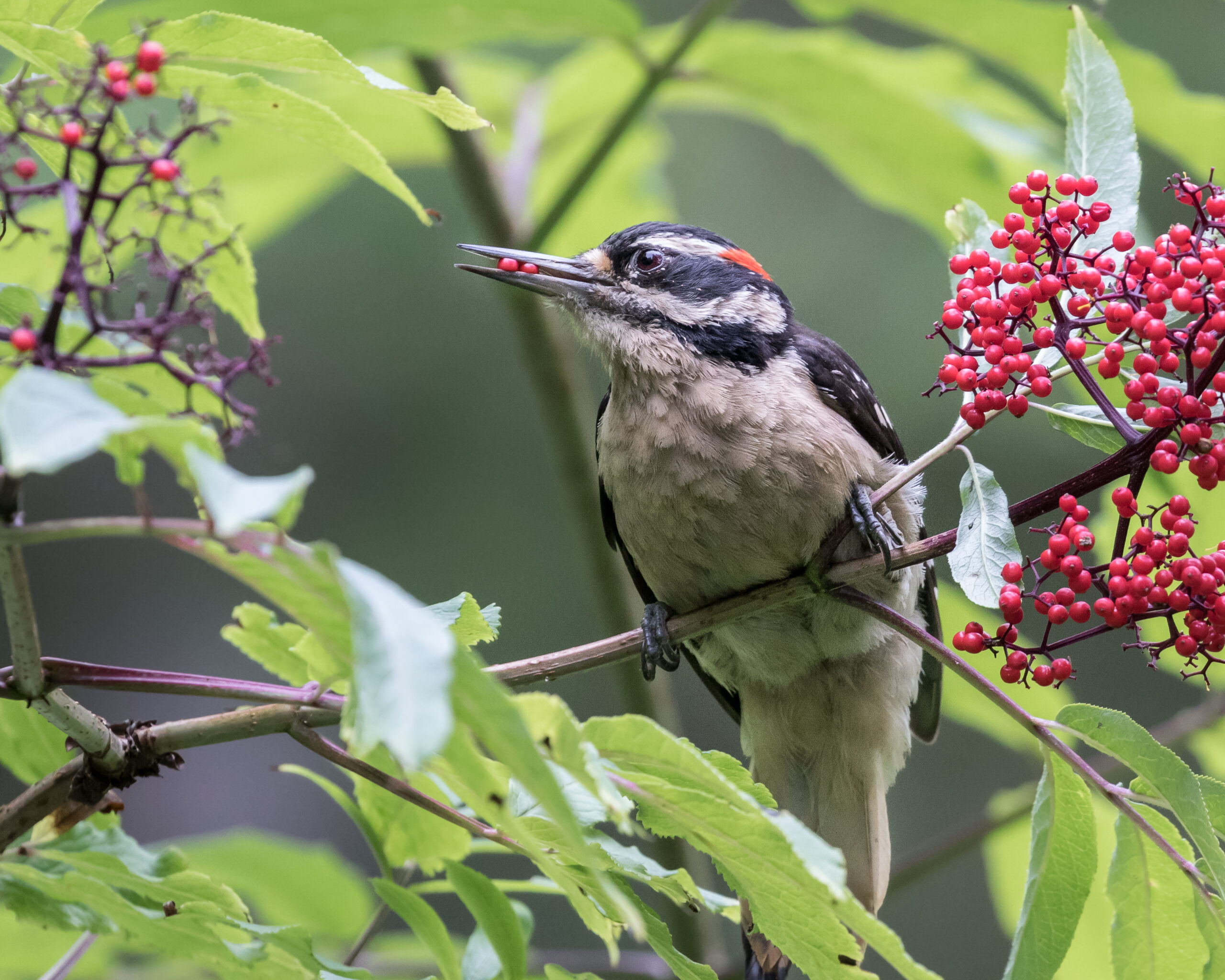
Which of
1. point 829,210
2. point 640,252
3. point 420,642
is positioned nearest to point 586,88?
point 640,252

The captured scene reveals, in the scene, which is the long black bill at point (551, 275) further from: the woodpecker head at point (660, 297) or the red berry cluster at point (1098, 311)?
the red berry cluster at point (1098, 311)

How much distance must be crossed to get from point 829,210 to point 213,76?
873 centimetres

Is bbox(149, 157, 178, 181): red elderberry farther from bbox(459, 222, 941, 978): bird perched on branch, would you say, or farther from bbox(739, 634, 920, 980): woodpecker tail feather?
bbox(739, 634, 920, 980): woodpecker tail feather

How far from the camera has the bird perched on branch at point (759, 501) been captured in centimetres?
297

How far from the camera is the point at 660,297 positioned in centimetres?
354

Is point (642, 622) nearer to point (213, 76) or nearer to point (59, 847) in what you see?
point (59, 847)

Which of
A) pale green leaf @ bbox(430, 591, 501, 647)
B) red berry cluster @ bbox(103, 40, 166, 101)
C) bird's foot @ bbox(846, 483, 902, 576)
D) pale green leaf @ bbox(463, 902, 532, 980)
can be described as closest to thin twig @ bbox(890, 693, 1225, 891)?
bird's foot @ bbox(846, 483, 902, 576)

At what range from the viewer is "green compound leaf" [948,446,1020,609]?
1.63 meters

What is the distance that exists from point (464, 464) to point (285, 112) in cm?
835

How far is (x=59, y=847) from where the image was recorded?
68.9 inches

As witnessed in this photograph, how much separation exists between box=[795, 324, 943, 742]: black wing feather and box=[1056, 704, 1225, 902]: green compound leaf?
1.48 metres

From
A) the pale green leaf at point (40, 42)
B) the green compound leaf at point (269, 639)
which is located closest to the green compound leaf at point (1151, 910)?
the green compound leaf at point (269, 639)

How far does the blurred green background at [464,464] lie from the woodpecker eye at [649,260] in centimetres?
470

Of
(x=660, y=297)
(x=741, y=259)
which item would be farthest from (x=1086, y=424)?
(x=741, y=259)
